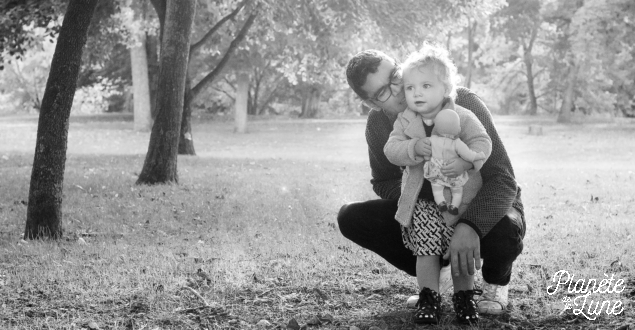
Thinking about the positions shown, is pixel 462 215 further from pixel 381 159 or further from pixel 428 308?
pixel 381 159

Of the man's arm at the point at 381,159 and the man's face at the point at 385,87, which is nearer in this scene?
the man's face at the point at 385,87

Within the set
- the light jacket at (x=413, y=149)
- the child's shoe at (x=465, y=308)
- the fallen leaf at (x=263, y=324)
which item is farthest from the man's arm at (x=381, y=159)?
the fallen leaf at (x=263, y=324)

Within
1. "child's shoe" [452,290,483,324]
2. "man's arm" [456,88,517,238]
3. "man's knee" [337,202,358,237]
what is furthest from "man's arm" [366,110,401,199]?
"child's shoe" [452,290,483,324]

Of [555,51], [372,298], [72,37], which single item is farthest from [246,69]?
[372,298]

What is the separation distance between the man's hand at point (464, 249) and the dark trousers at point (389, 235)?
0.81 ft

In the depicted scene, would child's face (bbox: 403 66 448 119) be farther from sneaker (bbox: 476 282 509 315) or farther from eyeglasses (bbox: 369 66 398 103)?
sneaker (bbox: 476 282 509 315)

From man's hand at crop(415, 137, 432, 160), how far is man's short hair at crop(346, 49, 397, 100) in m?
0.46

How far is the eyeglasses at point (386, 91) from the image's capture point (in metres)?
4.13

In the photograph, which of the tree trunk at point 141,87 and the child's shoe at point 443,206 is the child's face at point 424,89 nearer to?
the child's shoe at point 443,206

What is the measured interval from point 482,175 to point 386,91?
A: 0.74m

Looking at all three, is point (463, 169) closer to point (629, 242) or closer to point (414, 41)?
point (629, 242)

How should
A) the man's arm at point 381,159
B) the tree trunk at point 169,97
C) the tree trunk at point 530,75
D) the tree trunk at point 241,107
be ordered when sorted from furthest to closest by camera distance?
the tree trunk at point 530,75 → the tree trunk at point 241,107 → the tree trunk at point 169,97 → the man's arm at point 381,159

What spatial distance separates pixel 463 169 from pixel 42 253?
3847 millimetres

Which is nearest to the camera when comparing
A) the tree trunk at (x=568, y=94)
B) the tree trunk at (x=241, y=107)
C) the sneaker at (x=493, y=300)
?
the sneaker at (x=493, y=300)
